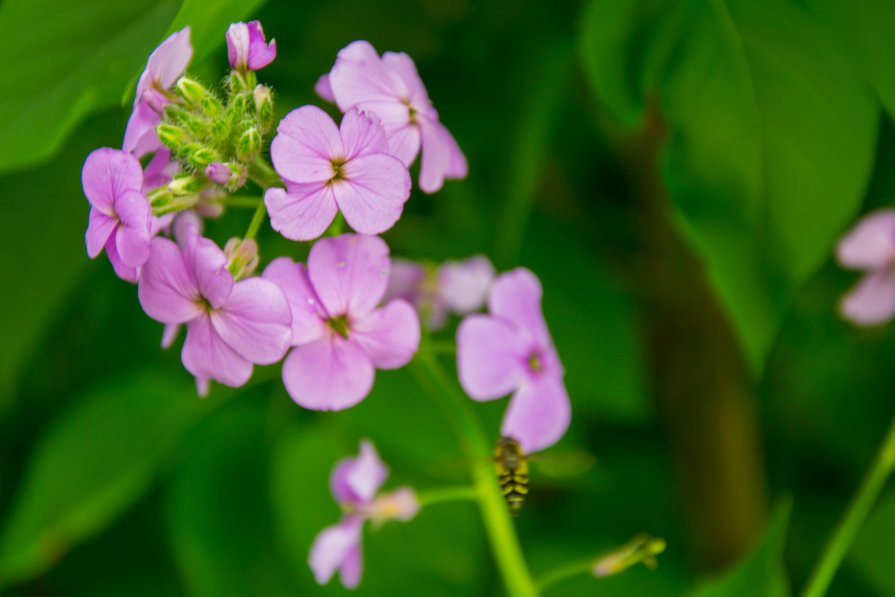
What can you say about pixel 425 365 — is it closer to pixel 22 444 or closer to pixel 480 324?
pixel 480 324

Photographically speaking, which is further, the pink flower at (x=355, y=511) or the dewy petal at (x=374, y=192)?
the pink flower at (x=355, y=511)

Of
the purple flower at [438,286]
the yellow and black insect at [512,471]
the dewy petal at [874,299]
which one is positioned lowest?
the purple flower at [438,286]

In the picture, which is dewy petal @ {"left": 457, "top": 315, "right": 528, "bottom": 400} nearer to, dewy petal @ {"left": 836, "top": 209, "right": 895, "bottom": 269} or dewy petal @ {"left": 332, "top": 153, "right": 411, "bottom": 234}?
dewy petal @ {"left": 332, "top": 153, "right": 411, "bottom": 234}

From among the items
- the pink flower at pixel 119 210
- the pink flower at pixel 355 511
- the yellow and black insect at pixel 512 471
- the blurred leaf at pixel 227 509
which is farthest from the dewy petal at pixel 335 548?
the blurred leaf at pixel 227 509

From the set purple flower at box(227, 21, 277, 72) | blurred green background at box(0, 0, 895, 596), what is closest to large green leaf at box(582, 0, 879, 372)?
blurred green background at box(0, 0, 895, 596)

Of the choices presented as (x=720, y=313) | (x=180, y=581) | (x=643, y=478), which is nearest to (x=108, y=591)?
(x=180, y=581)

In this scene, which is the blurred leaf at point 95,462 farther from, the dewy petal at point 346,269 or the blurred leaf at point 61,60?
the dewy petal at point 346,269

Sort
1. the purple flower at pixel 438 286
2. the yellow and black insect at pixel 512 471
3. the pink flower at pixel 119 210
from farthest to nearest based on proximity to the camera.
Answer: the purple flower at pixel 438 286 < the yellow and black insect at pixel 512 471 < the pink flower at pixel 119 210
